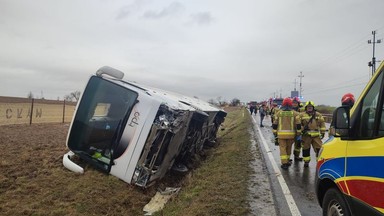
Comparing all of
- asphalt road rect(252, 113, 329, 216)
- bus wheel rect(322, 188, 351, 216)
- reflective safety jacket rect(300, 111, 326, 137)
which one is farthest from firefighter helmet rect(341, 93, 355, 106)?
bus wheel rect(322, 188, 351, 216)

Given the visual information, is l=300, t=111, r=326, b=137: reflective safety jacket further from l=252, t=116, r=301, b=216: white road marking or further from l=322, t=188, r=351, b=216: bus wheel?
l=322, t=188, r=351, b=216: bus wheel

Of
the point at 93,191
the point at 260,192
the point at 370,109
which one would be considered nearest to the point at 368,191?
the point at 370,109

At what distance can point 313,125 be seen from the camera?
839 centimetres

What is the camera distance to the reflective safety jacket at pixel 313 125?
27.4 feet

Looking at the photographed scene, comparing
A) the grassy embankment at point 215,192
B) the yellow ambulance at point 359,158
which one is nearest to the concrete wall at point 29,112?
the grassy embankment at point 215,192

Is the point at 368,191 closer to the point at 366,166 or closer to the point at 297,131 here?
the point at 366,166

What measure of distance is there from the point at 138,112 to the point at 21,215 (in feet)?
7.79

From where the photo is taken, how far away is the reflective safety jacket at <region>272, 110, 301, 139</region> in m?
8.20

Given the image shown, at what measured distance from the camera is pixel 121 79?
732cm

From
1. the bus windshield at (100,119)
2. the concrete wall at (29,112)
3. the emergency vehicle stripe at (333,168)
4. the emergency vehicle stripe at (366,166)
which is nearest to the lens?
the emergency vehicle stripe at (366,166)

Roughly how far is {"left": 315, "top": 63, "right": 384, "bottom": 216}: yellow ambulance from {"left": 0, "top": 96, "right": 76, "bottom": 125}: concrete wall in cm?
1529

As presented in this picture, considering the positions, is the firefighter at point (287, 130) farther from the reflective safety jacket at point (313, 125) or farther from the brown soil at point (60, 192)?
the brown soil at point (60, 192)

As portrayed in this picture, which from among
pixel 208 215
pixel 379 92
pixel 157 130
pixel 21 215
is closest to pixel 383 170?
pixel 379 92

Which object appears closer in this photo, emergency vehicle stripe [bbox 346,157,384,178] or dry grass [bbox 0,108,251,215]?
emergency vehicle stripe [bbox 346,157,384,178]
